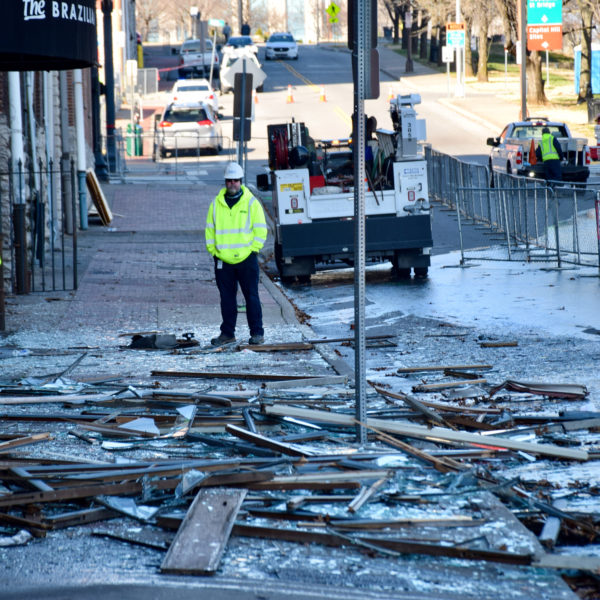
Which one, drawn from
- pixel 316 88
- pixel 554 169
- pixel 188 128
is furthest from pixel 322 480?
pixel 316 88

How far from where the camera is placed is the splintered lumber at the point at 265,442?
6.80 m

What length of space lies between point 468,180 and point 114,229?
8.03 m

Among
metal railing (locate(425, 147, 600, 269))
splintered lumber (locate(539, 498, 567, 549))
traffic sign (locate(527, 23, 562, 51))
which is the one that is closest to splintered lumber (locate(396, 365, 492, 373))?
splintered lumber (locate(539, 498, 567, 549))

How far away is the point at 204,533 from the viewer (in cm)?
548

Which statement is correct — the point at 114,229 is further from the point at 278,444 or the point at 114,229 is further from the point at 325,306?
the point at 278,444

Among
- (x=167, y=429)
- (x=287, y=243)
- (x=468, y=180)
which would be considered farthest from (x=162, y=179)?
(x=167, y=429)

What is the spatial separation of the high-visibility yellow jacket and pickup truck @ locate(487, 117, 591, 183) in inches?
630

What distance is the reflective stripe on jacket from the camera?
2584 centimetres

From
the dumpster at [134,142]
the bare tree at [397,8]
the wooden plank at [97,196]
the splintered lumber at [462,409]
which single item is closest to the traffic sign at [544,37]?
the dumpster at [134,142]

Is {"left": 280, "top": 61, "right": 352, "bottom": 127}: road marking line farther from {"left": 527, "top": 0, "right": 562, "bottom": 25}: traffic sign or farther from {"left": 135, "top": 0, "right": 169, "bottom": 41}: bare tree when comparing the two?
{"left": 135, "top": 0, "right": 169, "bottom": 41}: bare tree

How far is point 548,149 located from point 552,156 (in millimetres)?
237

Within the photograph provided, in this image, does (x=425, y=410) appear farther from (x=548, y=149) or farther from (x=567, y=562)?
(x=548, y=149)

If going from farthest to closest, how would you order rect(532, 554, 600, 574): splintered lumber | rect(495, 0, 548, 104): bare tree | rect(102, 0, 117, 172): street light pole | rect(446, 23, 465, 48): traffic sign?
rect(495, 0, 548, 104): bare tree → rect(446, 23, 465, 48): traffic sign → rect(102, 0, 117, 172): street light pole → rect(532, 554, 600, 574): splintered lumber

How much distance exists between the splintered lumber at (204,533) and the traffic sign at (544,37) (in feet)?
133
